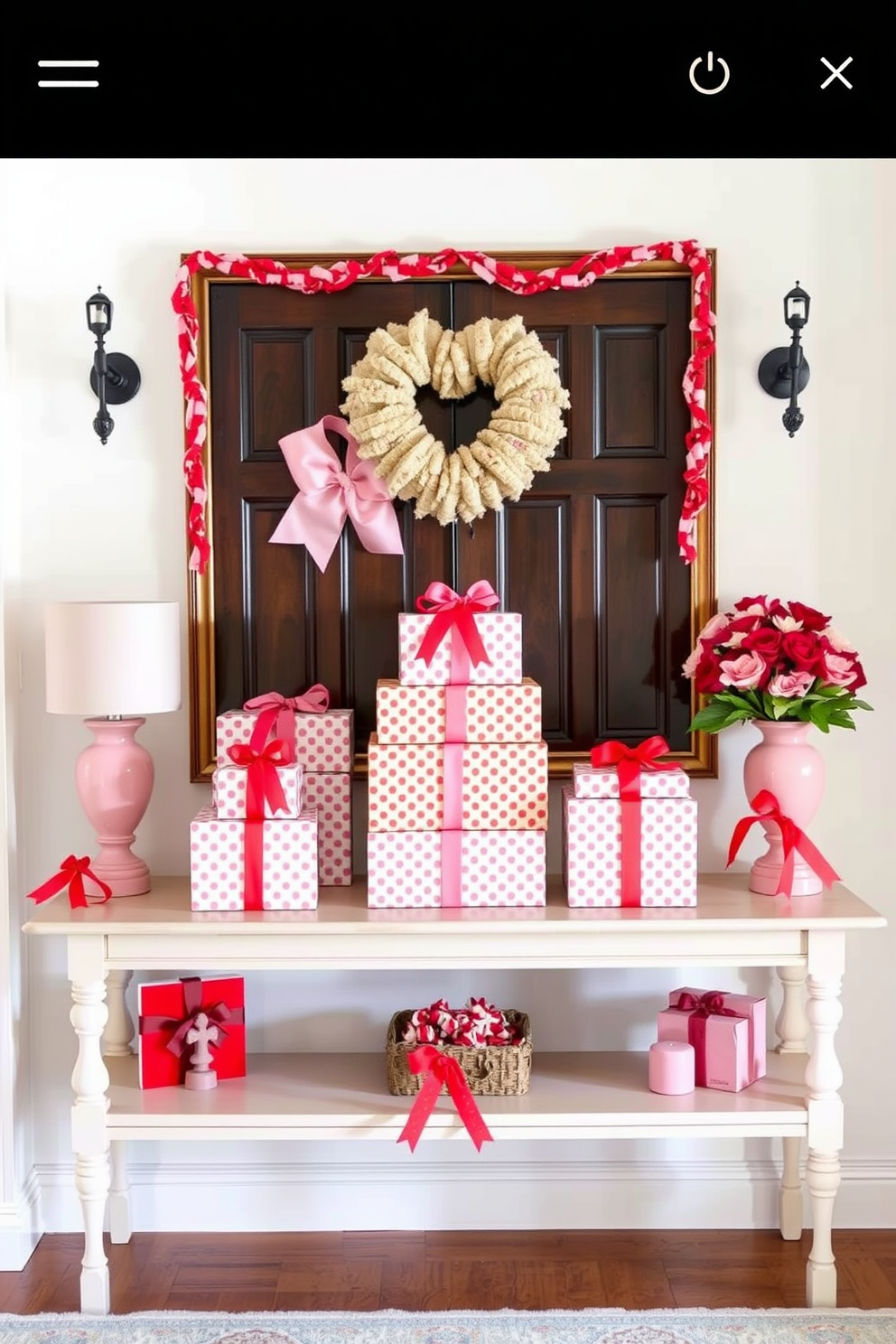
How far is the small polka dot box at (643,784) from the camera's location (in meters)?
2.47

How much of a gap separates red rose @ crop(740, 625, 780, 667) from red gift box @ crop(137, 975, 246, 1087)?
4.22ft

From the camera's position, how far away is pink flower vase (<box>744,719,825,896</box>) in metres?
2.56

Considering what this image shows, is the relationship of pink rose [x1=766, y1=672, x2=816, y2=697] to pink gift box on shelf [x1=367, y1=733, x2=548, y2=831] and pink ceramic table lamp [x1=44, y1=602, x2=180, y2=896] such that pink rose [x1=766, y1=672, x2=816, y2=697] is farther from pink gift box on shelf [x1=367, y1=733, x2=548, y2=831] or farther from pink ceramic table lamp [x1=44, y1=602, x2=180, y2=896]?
pink ceramic table lamp [x1=44, y1=602, x2=180, y2=896]

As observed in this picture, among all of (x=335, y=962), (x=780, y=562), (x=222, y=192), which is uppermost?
(x=222, y=192)

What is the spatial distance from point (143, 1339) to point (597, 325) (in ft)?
7.34

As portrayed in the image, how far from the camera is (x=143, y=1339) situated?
7.80ft

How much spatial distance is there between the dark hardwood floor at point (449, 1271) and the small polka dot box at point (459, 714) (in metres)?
1.12

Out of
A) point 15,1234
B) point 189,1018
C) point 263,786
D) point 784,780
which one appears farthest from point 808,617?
point 15,1234

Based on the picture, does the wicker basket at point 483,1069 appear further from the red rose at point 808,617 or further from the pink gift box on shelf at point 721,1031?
the red rose at point 808,617

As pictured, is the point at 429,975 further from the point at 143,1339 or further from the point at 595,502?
the point at 595,502
